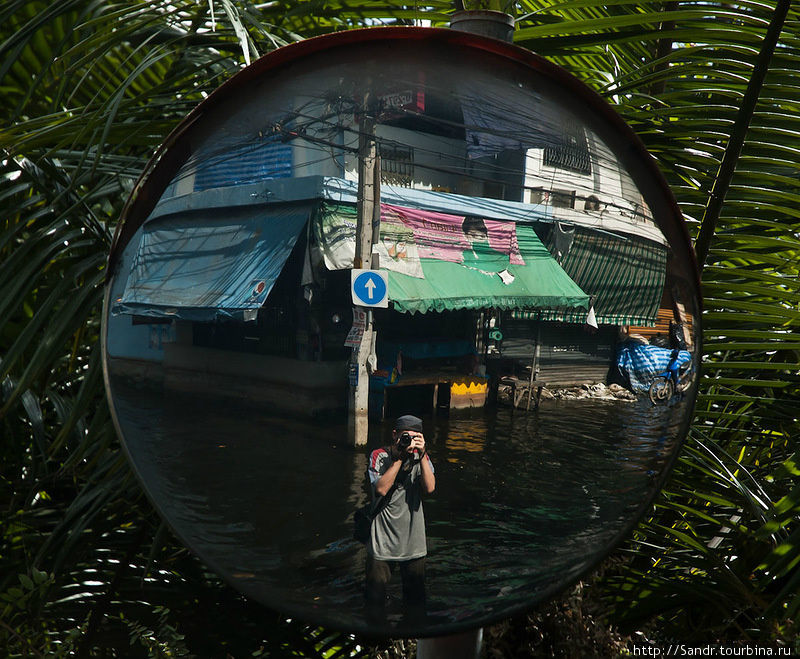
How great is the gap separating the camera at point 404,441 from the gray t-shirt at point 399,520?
18 mm

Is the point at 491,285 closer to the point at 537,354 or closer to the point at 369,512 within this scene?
the point at 537,354

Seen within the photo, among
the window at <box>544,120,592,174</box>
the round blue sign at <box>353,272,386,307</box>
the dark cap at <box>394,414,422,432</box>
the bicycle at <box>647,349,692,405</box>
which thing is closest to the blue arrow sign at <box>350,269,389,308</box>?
the round blue sign at <box>353,272,386,307</box>

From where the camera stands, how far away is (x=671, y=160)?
5.01 feet

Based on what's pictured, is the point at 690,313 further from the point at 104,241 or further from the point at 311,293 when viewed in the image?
the point at 104,241

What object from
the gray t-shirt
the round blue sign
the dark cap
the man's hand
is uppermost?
the round blue sign

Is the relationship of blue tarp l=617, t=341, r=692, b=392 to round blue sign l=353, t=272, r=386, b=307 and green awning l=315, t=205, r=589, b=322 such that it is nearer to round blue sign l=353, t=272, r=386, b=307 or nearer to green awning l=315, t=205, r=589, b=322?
green awning l=315, t=205, r=589, b=322

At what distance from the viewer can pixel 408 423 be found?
785mm

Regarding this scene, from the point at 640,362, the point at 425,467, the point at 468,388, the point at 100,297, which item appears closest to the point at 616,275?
the point at 640,362

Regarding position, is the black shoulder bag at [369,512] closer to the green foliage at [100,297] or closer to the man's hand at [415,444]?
the man's hand at [415,444]

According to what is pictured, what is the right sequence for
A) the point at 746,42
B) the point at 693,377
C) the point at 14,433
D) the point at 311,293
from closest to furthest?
1. the point at 311,293
2. the point at 693,377
3. the point at 746,42
4. the point at 14,433

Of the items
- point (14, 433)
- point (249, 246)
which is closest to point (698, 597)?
point (249, 246)

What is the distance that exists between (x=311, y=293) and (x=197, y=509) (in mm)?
314

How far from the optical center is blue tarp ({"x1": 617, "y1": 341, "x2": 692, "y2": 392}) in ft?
2.85

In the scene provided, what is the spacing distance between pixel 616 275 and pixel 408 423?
0.32 m
